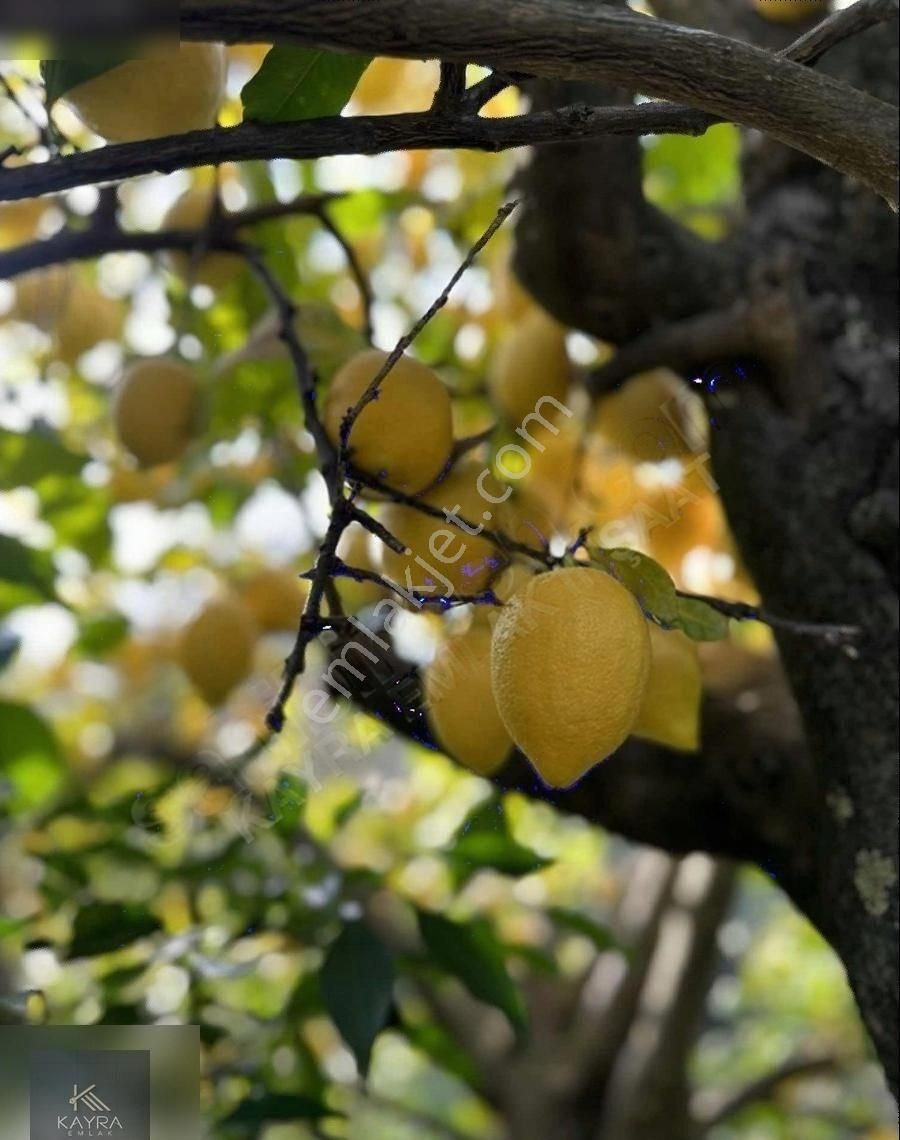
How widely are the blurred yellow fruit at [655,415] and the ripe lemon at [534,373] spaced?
0.14 feet

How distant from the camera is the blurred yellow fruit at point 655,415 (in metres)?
1.00

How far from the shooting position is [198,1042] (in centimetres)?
90

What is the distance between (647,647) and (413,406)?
8.6 inches

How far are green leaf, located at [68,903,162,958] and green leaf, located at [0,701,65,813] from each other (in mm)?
207

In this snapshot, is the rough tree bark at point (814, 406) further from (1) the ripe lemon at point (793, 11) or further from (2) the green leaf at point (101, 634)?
(2) the green leaf at point (101, 634)

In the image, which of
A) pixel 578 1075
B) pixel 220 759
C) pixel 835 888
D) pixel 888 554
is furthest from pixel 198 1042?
pixel 578 1075

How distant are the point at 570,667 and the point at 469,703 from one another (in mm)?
122

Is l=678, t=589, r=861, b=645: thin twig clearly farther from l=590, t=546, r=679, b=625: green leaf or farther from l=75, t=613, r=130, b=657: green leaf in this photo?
l=75, t=613, r=130, b=657: green leaf

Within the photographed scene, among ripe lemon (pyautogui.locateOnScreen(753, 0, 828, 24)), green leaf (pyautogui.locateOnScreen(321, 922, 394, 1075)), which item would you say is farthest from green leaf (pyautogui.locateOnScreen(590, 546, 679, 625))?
ripe lemon (pyautogui.locateOnScreen(753, 0, 828, 24))

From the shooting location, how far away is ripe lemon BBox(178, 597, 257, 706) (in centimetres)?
114

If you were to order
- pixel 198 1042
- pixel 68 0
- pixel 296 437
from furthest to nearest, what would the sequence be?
1. pixel 296 437
2. pixel 198 1042
3. pixel 68 0

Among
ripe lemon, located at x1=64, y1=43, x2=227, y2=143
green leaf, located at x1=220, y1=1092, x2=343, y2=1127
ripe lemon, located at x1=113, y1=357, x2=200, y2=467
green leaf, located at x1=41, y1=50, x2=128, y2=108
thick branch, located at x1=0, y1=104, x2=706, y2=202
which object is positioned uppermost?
ripe lemon, located at x1=113, y1=357, x2=200, y2=467

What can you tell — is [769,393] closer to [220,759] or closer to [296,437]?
[220,759]

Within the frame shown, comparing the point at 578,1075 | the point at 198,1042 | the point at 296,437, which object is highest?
the point at 296,437
